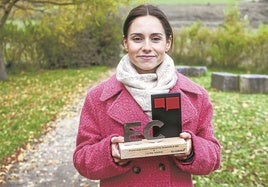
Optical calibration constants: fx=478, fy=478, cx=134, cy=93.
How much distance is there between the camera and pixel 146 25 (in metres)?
2.01

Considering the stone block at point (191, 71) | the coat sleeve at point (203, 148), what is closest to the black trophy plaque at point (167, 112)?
the coat sleeve at point (203, 148)

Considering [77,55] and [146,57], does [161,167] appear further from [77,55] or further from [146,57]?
[77,55]

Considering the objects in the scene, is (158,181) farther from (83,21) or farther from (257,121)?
(83,21)

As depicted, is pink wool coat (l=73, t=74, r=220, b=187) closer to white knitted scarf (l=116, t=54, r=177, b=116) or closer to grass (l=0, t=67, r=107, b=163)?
white knitted scarf (l=116, t=54, r=177, b=116)

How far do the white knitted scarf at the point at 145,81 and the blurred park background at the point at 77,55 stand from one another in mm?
5744

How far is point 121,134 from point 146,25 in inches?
18.6

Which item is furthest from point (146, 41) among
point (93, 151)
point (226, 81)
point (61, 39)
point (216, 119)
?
point (61, 39)

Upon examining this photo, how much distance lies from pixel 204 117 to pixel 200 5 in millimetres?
29692

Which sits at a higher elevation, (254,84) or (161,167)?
(161,167)

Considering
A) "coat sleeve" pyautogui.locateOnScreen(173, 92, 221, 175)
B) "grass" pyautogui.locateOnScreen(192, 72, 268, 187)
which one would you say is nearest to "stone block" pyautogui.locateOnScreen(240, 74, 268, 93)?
"grass" pyautogui.locateOnScreen(192, 72, 268, 187)

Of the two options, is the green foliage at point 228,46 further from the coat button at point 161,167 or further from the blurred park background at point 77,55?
the coat button at point 161,167

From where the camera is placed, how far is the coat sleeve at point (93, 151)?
1.94m

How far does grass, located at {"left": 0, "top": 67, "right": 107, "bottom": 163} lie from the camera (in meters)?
7.48

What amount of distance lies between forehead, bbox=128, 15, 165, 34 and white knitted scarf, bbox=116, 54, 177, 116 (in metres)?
0.14
